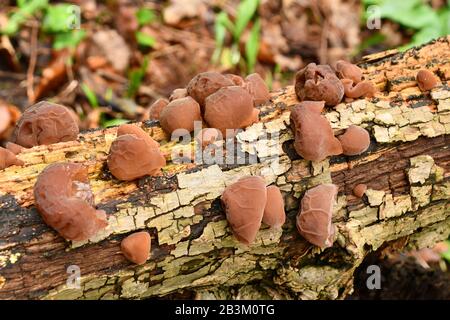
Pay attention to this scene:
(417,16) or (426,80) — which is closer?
(426,80)

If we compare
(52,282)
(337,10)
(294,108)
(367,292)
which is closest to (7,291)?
(52,282)

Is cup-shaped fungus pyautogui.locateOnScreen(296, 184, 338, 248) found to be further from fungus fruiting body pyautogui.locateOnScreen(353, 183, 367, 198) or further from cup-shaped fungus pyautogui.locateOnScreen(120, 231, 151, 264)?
cup-shaped fungus pyautogui.locateOnScreen(120, 231, 151, 264)

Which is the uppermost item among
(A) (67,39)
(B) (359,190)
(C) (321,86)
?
(A) (67,39)

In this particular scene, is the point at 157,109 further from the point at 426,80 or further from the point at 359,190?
the point at 426,80

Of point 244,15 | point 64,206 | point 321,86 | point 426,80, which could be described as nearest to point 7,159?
point 64,206

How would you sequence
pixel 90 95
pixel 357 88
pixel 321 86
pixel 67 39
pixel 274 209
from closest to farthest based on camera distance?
1. pixel 274 209
2. pixel 321 86
3. pixel 357 88
4. pixel 90 95
5. pixel 67 39

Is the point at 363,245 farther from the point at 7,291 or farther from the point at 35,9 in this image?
the point at 35,9
